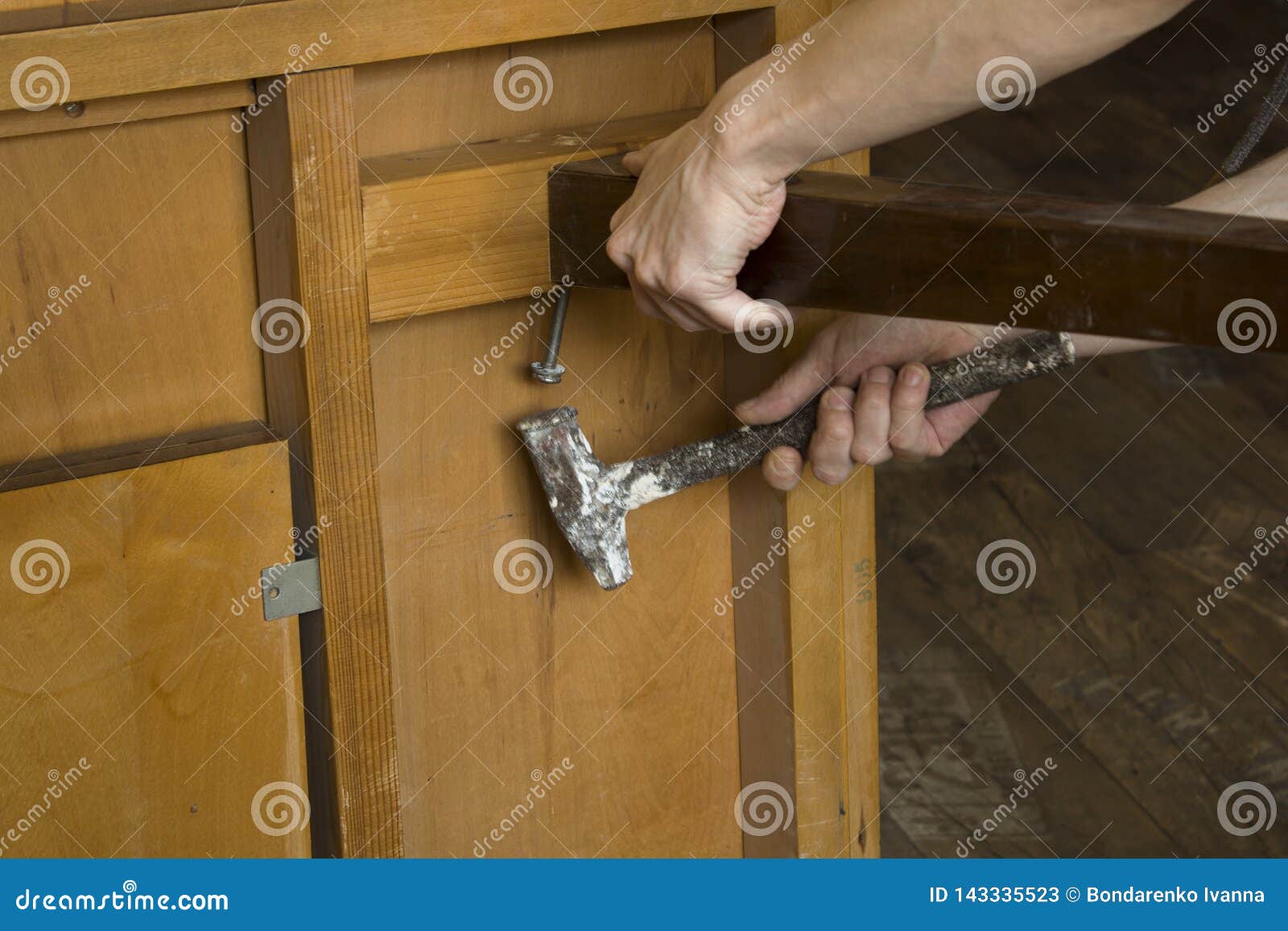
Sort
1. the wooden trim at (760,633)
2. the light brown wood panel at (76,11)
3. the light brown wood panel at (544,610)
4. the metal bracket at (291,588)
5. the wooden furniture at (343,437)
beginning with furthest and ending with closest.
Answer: the wooden trim at (760,633) < the light brown wood panel at (544,610) < the metal bracket at (291,588) < the wooden furniture at (343,437) < the light brown wood panel at (76,11)

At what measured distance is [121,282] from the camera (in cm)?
103

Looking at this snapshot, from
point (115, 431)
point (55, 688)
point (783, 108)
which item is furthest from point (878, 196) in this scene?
point (55, 688)

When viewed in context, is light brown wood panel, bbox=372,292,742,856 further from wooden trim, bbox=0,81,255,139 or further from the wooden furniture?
wooden trim, bbox=0,81,255,139

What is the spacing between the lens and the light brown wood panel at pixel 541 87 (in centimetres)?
112

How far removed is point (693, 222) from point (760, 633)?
532 mm

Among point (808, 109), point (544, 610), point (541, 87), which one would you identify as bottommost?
point (544, 610)

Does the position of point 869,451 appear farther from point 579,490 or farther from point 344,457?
point 344,457

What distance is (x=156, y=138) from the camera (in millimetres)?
1011

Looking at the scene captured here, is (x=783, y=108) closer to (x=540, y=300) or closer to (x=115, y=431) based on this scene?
(x=540, y=300)

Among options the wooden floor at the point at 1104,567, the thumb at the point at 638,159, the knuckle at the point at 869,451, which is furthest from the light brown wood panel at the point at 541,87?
the wooden floor at the point at 1104,567

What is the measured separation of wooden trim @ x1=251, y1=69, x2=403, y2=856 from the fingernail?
1.32 feet

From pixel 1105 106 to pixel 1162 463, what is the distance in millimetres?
636

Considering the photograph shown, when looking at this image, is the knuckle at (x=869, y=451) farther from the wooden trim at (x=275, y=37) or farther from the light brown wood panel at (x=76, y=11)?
the light brown wood panel at (x=76, y=11)

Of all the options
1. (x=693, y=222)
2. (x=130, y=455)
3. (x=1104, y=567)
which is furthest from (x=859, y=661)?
(x=1104, y=567)
